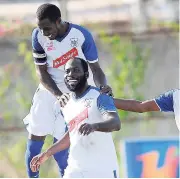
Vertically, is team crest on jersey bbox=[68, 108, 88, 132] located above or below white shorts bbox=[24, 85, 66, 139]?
above

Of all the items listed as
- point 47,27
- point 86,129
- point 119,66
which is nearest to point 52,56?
point 47,27

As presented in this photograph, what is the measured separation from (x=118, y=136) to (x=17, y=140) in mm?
1422

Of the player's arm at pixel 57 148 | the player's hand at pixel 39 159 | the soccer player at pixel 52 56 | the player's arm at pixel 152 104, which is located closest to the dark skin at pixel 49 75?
the soccer player at pixel 52 56

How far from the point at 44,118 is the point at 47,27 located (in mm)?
1146

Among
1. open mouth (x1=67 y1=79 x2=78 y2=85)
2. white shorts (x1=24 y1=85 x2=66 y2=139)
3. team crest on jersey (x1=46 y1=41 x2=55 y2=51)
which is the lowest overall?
white shorts (x1=24 y1=85 x2=66 y2=139)

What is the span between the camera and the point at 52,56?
8852 mm

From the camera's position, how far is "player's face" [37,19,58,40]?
831cm

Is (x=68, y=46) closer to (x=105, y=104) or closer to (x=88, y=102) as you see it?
(x=88, y=102)

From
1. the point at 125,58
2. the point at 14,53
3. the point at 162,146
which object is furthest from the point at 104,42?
the point at 162,146

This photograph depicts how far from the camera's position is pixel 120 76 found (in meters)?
15.2

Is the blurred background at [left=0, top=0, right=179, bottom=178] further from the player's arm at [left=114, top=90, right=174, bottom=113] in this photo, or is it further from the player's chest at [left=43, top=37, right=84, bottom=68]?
the player's arm at [left=114, top=90, right=174, bottom=113]

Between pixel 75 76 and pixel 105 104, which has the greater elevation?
pixel 75 76

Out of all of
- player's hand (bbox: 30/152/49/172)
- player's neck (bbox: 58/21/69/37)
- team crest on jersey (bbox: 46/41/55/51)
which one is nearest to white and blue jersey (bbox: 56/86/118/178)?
player's hand (bbox: 30/152/49/172)

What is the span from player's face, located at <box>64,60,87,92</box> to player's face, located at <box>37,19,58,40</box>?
87 cm
